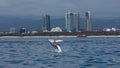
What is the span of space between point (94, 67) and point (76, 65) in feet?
10.3

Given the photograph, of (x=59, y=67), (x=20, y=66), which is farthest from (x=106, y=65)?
(x=20, y=66)

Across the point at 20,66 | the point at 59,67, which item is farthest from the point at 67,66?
the point at 20,66

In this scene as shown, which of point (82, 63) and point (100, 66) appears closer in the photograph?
point (100, 66)

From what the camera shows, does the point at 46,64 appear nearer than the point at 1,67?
No

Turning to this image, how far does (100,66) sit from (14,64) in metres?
10.5

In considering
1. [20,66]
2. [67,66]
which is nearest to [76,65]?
[67,66]

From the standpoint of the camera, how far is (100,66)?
190ft

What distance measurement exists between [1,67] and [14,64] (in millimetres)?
4291

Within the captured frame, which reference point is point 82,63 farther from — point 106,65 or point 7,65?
point 7,65

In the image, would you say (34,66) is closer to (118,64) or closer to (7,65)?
(7,65)

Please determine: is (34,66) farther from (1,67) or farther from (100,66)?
(100,66)

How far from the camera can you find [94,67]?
186 ft

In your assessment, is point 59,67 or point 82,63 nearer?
point 59,67

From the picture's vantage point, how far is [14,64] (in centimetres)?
6138
